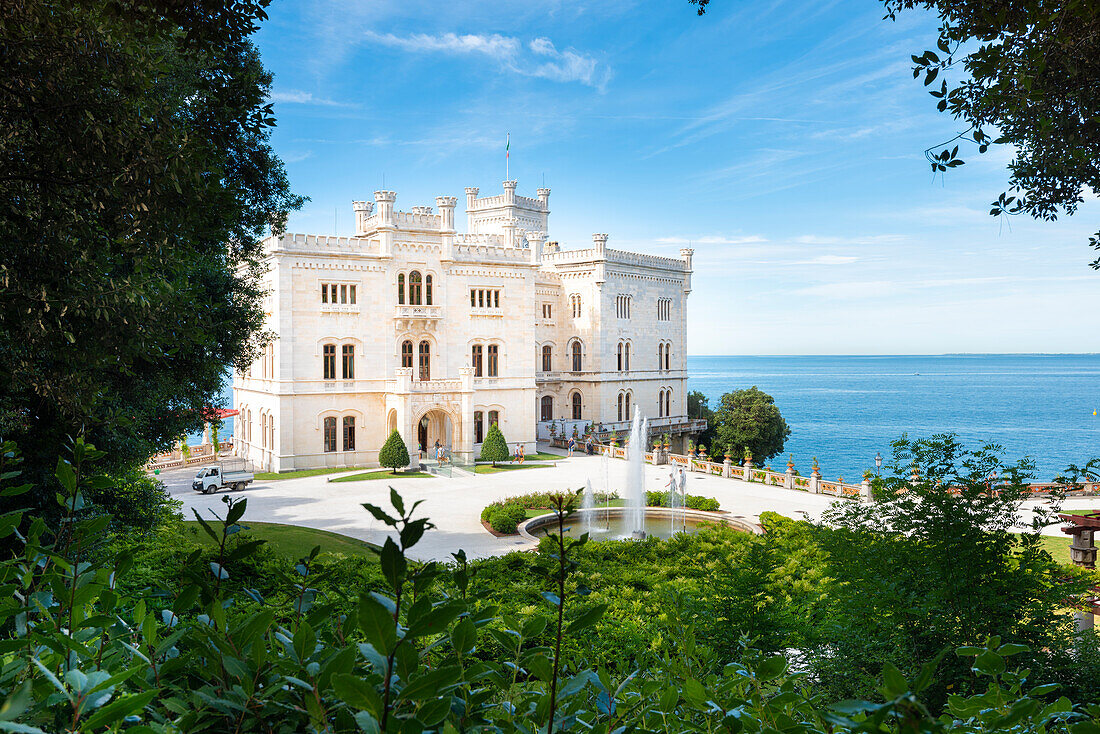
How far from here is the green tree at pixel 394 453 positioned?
1144 inches

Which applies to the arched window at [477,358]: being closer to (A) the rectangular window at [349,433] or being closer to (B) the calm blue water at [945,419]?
(A) the rectangular window at [349,433]

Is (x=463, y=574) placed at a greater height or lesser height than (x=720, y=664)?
greater

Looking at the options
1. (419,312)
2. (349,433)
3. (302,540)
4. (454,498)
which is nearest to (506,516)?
(454,498)

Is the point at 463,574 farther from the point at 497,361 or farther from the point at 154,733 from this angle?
the point at 497,361

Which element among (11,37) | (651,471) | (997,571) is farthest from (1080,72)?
(651,471)

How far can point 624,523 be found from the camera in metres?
21.5

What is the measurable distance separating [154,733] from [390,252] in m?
32.1

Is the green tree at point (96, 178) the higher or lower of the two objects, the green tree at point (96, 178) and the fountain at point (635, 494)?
the higher

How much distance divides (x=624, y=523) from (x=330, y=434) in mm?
15955

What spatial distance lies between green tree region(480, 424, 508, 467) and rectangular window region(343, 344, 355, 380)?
6880mm

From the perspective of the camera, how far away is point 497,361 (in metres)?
35.6

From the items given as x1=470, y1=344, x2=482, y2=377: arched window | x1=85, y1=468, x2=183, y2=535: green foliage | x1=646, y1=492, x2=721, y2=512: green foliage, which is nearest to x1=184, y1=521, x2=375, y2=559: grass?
x1=85, y1=468, x2=183, y2=535: green foliage

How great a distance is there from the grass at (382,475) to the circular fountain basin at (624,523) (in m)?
9.31

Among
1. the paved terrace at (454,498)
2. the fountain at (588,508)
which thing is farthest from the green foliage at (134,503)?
the fountain at (588,508)
